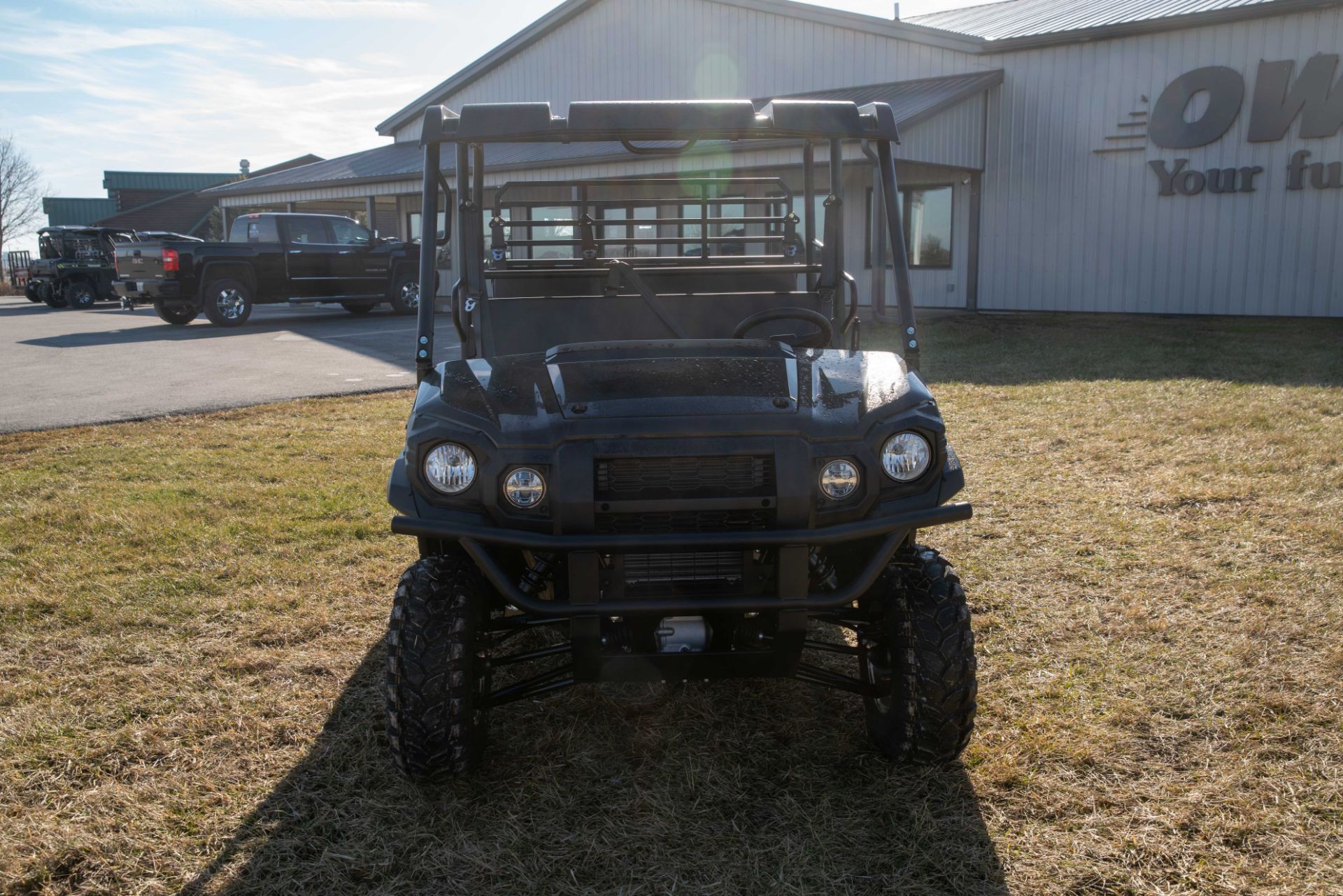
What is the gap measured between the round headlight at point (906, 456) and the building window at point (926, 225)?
1553 centimetres

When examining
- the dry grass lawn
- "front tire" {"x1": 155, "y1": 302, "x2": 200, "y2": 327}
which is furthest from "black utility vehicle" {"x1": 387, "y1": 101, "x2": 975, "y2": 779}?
"front tire" {"x1": 155, "y1": 302, "x2": 200, "y2": 327}

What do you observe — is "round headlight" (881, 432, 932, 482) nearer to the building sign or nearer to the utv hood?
the utv hood

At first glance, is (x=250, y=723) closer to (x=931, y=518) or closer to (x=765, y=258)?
(x=931, y=518)

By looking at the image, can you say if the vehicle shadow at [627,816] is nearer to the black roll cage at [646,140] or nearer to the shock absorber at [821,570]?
the shock absorber at [821,570]

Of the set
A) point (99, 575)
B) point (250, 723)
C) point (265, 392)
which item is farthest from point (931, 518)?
point (265, 392)

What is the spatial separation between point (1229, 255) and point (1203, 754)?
14.0 meters

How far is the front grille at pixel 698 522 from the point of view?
2.65m

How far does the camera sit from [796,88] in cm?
1905

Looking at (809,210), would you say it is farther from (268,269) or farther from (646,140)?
(268,269)

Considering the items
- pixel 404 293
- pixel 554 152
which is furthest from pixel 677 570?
pixel 554 152

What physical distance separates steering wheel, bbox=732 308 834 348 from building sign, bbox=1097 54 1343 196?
533 inches

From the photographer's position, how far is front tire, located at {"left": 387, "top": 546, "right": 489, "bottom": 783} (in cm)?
273

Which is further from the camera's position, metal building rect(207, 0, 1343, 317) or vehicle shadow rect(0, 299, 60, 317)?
vehicle shadow rect(0, 299, 60, 317)

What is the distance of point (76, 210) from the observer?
5003 centimetres
